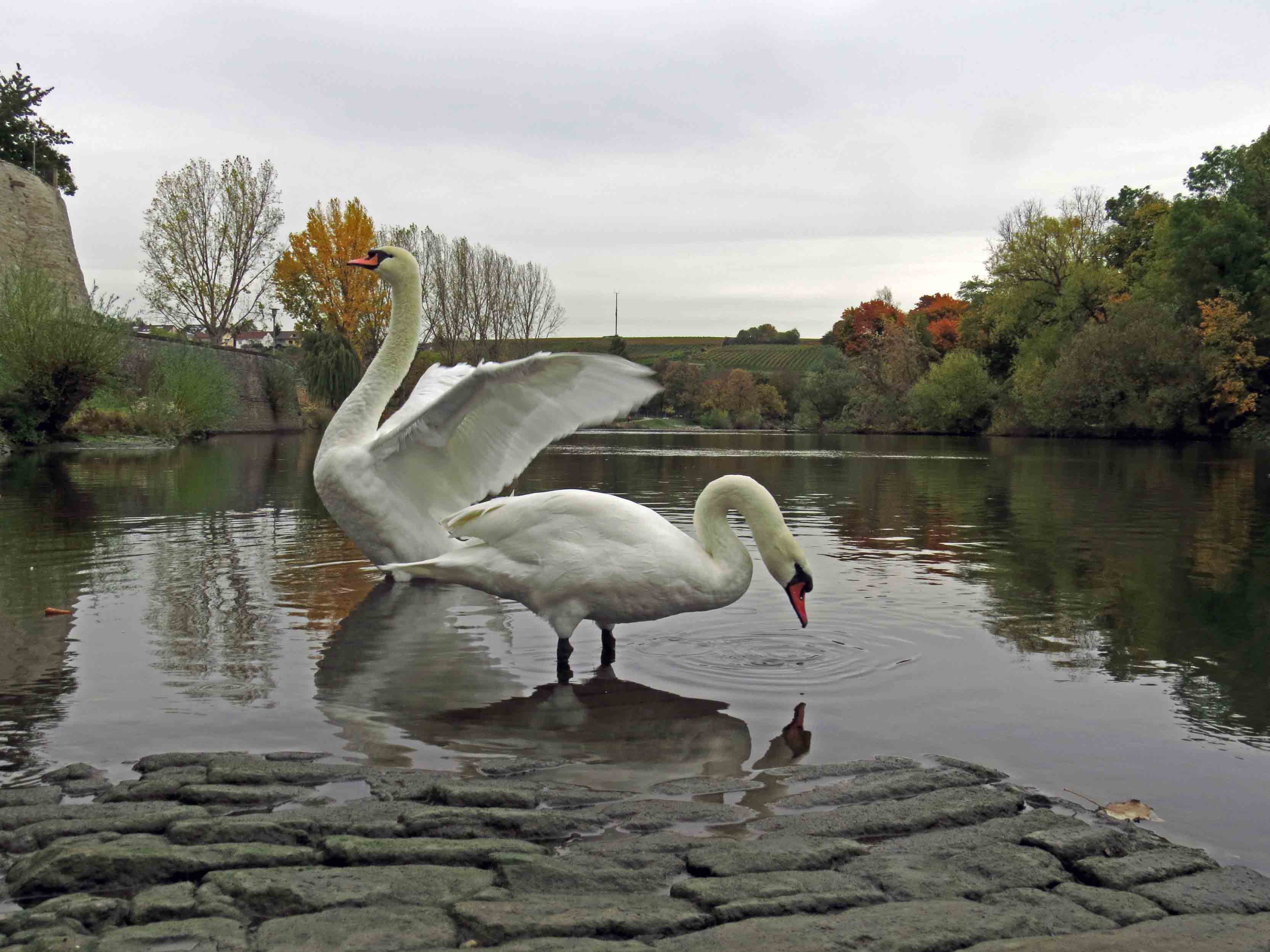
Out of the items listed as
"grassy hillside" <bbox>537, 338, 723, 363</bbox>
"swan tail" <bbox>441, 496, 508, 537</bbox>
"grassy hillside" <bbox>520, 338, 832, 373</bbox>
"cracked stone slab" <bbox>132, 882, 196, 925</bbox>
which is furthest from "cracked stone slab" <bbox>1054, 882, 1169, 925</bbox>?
"grassy hillside" <bbox>520, 338, 832, 373</bbox>

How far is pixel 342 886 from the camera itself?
9.23ft

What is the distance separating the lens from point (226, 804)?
349 cm

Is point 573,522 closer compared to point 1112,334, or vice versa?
point 573,522

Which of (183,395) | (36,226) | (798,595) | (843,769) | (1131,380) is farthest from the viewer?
(1131,380)

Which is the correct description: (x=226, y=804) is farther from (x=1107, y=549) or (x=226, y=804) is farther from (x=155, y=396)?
(x=155, y=396)

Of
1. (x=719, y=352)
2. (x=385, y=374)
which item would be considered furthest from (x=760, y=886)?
(x=719, y=352)

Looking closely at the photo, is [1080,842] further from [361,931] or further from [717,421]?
[717,421]

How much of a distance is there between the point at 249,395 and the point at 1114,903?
5678 cm

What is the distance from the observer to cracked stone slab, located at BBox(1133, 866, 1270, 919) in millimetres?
2822

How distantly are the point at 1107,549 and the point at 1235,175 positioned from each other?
1940 inches

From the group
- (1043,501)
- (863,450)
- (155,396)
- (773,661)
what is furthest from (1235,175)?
(773,661)

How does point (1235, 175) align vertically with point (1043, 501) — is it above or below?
above

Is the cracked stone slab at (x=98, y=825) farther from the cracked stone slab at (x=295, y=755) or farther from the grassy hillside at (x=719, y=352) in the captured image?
the grassy hillside at (x=719, y=352)

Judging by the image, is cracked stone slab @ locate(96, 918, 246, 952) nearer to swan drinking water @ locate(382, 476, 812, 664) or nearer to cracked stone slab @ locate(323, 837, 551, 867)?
cracked stone slab @ locate(323, 837, 551, 867)
